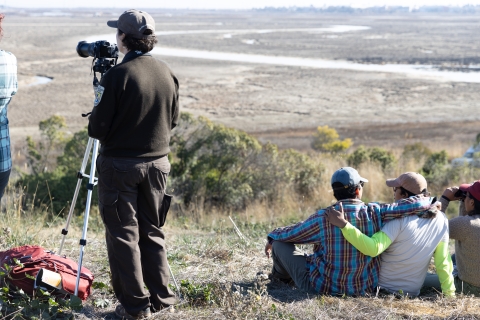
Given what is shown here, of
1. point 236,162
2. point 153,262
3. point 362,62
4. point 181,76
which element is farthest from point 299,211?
point 362,62

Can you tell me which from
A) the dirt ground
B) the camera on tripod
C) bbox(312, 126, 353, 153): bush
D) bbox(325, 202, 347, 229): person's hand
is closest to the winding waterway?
the dirt ground

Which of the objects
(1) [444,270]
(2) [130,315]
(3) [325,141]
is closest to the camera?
(2) [130,315]

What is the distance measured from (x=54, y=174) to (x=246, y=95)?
22.3 meters

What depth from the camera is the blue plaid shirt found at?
12.3ft

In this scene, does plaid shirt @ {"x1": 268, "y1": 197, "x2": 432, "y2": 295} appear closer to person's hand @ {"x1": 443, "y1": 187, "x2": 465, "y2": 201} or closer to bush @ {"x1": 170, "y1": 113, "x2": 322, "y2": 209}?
person's hand @ {"x1": 443, "y1": 187, "x2": 465, "y2": 201}

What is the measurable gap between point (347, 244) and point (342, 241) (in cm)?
4

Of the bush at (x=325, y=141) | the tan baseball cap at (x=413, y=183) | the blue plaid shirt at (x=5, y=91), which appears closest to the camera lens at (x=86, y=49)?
the blue plaid shirt at (x=5, y=91)

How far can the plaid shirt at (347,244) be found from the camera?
13.5 feet

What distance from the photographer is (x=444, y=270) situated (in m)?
4.28

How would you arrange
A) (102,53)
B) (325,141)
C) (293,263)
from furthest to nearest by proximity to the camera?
(325,141)
(293,263)
(102,53)

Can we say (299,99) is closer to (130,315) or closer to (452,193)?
(452,193)

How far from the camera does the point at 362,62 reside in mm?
48375

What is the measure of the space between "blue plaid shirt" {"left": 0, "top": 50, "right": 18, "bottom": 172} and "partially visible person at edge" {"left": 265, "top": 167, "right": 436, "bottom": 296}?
1.87 meters

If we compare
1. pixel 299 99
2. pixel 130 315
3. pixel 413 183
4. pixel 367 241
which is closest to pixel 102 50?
pixel 130 315
